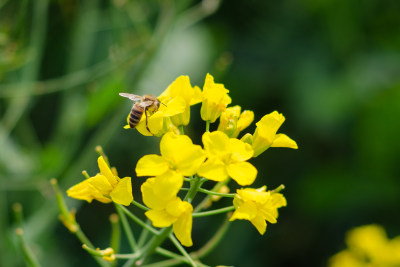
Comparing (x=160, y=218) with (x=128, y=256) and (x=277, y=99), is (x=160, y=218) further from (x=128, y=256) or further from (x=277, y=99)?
(x=277, y=99)

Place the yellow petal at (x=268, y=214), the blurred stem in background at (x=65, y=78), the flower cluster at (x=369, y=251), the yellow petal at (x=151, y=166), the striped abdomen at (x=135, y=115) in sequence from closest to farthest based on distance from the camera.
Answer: the yellow petal at (x=151, y=166)
the yellow petal at (x=268, y=214)
the striped abdomen at (x=135, y=115)
the blurred stem in background at (x=65, y=78)
the flower cluster at (x=369, y=251)

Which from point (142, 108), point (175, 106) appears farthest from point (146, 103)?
point (175, 106)

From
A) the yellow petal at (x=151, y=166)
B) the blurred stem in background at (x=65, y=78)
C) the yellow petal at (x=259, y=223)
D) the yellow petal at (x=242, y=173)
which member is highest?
the blurred stem in background at (x=65, y=78)

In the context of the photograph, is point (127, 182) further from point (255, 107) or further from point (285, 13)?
point (285, 13)

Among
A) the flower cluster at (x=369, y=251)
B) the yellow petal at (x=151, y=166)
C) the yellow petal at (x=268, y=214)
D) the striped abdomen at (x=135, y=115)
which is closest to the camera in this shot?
the yellow petal at (x=151, y=166)

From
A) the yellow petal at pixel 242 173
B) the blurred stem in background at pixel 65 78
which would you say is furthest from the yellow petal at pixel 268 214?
the blurred stem in background at pixel 65 78

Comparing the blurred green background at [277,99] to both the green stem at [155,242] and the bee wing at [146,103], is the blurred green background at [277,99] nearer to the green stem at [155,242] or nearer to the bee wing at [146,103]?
the bee wing at [146,103]

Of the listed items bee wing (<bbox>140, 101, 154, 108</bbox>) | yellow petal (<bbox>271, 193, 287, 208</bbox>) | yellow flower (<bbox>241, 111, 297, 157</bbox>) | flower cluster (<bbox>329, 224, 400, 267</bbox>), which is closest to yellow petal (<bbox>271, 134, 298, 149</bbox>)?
yellow flower (<bbox>241, 111, 297, 157</bbox>)
